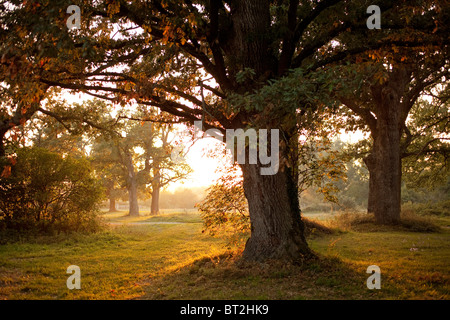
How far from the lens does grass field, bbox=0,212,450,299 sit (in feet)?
18.8

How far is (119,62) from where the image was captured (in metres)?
8.55

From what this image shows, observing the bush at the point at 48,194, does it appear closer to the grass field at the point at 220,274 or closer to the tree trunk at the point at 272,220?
the grass field at the point at 220,274

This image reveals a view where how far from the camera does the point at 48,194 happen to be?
14.2m

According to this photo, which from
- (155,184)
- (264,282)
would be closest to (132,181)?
(155,184)

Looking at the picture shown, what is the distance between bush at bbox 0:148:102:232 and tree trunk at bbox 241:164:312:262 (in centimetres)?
1060

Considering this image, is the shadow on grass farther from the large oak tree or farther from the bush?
the bush

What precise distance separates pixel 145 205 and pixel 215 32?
239 ft

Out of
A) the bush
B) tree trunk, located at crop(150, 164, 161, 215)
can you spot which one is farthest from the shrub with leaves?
tree trunk, located at crop(150, 164, 161, 215)

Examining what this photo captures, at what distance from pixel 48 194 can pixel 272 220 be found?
11.5m

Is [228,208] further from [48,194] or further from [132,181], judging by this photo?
[132,181]

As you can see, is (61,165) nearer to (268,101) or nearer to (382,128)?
(268,101)

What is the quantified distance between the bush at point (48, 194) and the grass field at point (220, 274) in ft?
8.31

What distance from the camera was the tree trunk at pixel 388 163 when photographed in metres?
15.8

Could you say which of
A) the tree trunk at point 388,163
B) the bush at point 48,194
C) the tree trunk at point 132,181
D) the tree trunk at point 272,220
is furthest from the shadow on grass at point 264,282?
the tree trunk at point 132,181
